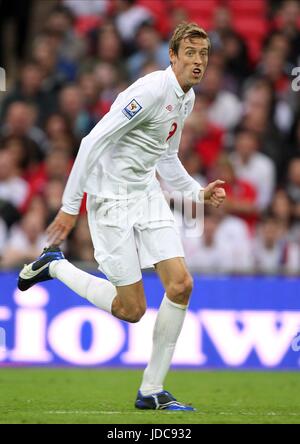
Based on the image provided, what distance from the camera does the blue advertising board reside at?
34.0ft

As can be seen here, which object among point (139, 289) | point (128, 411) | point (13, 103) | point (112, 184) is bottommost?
point (128, 411)

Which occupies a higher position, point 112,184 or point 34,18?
point 34,18

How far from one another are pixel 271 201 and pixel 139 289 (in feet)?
17.3

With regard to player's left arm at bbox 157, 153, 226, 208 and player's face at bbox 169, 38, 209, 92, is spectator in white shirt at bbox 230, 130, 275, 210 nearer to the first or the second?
player's left arm at bbox 157, 153, 226, 208

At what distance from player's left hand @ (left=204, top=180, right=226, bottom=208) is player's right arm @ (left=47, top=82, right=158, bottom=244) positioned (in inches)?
24.3

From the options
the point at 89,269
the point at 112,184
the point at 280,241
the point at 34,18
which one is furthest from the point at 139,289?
the point at 34,18

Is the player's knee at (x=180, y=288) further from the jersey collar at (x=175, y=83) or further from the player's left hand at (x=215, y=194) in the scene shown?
the jersey collar at (x=175, y=83)

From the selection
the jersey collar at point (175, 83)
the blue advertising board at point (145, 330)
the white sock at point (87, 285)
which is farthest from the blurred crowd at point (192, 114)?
the jersey collar at point (175, 83)

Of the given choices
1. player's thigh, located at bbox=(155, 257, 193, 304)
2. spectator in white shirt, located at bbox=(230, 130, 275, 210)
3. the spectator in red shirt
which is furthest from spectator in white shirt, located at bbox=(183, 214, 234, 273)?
player's thigh, located at bbox=(155, 257, 193, 304)

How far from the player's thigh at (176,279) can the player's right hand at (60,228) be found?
665 millimetres

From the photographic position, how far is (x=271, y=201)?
12.2m

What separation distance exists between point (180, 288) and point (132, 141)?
1.00m

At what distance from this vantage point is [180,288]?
687cm
